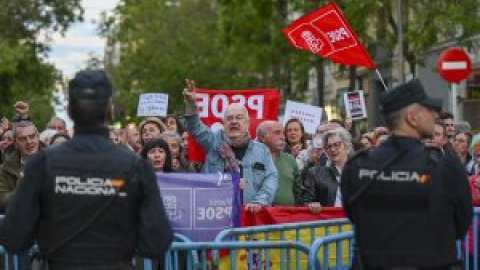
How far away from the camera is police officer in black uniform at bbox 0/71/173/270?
20.8 ft

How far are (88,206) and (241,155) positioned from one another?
4463 millimetres

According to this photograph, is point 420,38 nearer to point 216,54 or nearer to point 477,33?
point 477,33

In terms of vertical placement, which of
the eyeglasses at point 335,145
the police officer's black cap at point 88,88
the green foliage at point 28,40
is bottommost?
the eyeglasses at point 335,145

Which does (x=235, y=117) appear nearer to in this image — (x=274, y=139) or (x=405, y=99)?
(x=274, y=139)

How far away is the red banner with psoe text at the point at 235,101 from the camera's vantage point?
45.2ft

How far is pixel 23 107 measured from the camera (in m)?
17.0

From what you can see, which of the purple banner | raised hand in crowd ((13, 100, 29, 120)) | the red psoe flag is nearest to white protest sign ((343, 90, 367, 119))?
the red psoe flag

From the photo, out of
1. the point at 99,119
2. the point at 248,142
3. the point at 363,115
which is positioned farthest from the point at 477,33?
the point at 99,119

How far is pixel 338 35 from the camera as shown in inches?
642

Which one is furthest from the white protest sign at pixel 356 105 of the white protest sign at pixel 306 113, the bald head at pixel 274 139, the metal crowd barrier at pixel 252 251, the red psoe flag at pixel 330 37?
the metal crowd barrier at pixel 252 251

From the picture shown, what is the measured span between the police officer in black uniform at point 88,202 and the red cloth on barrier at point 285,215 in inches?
154

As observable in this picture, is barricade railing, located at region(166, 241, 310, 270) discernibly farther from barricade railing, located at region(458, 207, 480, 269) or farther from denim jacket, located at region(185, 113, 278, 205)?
denim jacket, located at region(185, 113, 278, 205)

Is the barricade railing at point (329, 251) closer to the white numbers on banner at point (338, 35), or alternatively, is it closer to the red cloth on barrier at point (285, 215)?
the red cloth on barrier at point (285, 215)

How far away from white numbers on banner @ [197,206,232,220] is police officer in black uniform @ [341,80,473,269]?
3042mm
